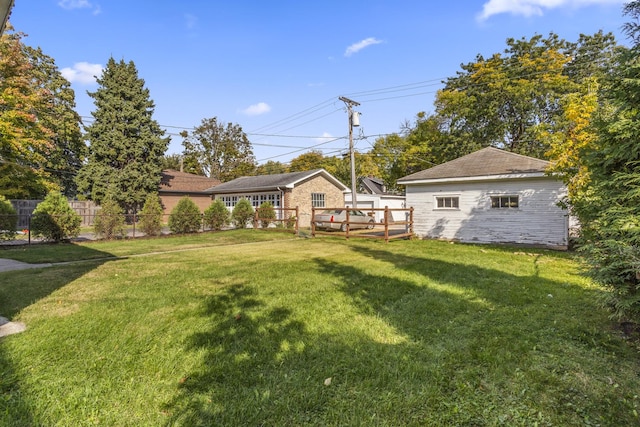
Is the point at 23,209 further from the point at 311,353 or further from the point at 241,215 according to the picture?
the point at 311,353

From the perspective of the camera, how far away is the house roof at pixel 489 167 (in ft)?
38.7

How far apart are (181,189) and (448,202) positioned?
78.3 ft

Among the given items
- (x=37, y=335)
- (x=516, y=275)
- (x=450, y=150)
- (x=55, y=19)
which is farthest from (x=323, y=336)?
(x=450, y=150)

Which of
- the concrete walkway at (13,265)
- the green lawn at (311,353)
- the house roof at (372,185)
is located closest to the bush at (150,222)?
the concrete walkway at (13,265)

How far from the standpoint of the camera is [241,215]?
18.6 m

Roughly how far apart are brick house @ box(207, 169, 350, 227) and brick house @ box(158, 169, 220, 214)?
3867mm

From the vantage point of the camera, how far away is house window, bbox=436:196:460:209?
1359 cm

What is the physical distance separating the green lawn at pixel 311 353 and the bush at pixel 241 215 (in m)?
12.4

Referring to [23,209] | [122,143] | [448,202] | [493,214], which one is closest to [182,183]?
[122,143]

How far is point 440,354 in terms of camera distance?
124 inches

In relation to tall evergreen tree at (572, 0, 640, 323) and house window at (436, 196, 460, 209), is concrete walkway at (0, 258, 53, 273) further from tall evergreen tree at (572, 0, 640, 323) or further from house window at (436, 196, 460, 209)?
house window at (436, 196, 460, 209)

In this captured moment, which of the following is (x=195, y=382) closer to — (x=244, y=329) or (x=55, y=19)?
(x=244, y=329)

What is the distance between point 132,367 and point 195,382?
27.4 inches

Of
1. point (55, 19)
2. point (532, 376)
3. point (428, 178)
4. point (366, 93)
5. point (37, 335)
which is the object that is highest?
point (366, 93)
